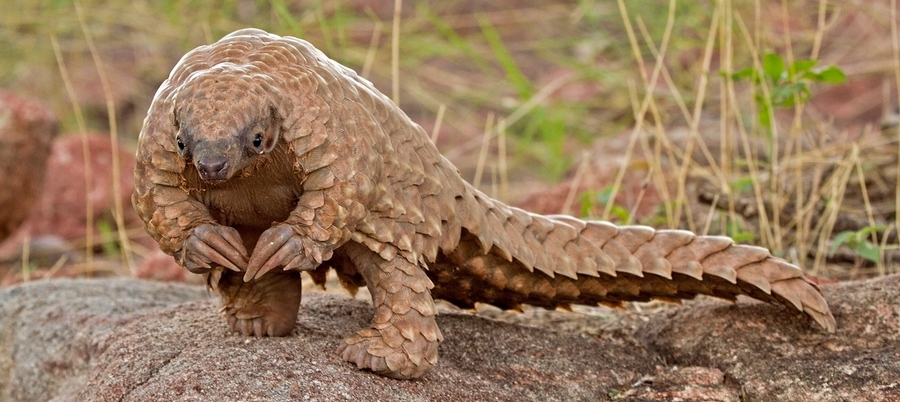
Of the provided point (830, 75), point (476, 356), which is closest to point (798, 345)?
point (476, 356)

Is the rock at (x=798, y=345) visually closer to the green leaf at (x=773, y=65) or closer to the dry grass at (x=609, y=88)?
the dry grass at (x=609, y=88)

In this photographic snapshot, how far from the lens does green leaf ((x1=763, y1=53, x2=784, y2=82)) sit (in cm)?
388

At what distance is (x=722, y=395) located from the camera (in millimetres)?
2875

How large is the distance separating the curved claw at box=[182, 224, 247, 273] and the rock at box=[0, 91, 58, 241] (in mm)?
4127

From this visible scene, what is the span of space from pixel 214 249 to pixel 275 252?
0.15 meters

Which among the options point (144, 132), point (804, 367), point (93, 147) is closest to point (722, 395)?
point (804, 367)

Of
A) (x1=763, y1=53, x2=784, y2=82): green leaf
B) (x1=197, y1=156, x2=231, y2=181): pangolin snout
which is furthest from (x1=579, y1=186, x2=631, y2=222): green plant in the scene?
(x1=197, y1=156, x2=231, y2=181): pangolin snout

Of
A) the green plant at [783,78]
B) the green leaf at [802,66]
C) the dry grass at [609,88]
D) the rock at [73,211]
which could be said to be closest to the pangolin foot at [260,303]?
the dry grass at [609,88]

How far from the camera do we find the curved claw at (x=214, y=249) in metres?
2.45

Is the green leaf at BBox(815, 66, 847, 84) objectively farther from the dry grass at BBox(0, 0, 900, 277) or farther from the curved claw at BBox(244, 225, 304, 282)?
the curved claw at BBox(244, 225, 304, 282)

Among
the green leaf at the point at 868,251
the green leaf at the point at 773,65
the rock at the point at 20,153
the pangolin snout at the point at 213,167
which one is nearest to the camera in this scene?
the pangolin snout at the point at 213,167

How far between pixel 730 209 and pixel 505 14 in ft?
20.6

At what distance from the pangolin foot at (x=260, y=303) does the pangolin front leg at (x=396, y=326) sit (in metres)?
0.23

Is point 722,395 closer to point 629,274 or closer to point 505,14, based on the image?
point 629,274
